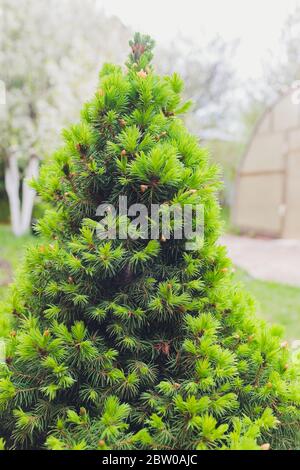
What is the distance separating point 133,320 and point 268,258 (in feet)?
32.6

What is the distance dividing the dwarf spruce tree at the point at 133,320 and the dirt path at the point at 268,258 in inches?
273

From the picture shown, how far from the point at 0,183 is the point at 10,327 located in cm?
1811

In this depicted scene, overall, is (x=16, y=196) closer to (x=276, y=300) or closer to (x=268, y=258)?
(x=268, y=258)

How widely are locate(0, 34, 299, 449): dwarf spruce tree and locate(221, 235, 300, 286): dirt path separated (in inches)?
273

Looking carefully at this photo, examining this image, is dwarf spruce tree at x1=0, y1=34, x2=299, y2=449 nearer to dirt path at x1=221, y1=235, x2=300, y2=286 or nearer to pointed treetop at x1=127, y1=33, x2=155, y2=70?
pointed treetop at x1=127, y1=33, x2=155, y2=70

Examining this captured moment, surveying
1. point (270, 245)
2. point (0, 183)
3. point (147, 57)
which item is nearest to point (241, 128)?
point (270, 245)

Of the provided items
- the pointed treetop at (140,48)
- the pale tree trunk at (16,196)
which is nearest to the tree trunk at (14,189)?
the pale tree trunk at (16,196)

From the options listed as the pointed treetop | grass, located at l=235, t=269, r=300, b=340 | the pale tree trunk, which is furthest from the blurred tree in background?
the pointed treetop

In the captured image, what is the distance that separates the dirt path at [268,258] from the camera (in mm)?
9289

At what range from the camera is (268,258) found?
1134 cm

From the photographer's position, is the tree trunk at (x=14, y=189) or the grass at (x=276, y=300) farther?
the tree trunk at (x=14, y=189)

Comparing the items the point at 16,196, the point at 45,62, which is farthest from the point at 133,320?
the point at 16,196

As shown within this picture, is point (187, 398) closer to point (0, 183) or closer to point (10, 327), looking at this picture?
point (10, 327)

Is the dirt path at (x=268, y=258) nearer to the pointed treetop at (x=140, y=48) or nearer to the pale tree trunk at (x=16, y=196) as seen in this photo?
the pale tree trunk at (x=16, y=196)
